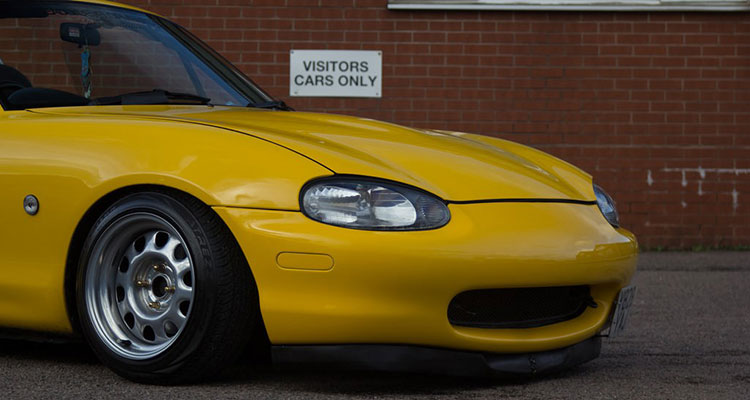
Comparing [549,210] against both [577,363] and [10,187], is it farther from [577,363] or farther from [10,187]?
[10,187]

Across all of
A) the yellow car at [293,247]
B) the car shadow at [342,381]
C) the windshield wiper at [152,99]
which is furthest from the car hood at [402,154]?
the car shadow at [342,381]

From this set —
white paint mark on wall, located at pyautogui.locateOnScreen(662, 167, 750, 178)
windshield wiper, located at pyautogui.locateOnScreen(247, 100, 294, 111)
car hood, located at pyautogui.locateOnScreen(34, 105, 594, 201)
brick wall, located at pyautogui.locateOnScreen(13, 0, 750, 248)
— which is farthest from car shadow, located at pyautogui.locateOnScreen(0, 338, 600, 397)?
white paint mark on wall, located at pyautogui.locateOnScreen(662, 167, 750, 178)

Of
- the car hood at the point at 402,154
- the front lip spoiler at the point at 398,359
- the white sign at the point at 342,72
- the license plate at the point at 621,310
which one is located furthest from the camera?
the white sign at the point at 342,72

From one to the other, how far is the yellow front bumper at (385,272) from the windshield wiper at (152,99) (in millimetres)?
1079

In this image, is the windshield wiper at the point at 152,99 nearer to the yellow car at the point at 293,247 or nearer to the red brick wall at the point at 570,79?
the yellow car at the point at 293,247

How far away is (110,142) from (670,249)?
21.2 feet

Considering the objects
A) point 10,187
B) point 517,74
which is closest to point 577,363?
point 10,187

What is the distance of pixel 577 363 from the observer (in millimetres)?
3873

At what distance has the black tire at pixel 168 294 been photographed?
3.48m

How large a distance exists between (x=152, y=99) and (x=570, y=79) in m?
5.47

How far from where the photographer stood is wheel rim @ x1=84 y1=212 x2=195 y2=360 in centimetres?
360

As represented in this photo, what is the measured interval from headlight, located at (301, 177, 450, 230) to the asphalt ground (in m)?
0.53

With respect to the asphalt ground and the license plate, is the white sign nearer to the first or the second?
the asphalt ground

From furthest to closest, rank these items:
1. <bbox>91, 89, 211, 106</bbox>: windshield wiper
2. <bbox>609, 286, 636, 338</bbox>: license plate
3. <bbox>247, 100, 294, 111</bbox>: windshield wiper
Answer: <bbox>247, 100, 294, 111</bbox>: windshield wiper
<bbox>91, 89, 211, 106</bbox>: windshield wiper
<bbox>609, 286, 636, 338</bbox>: license plate
